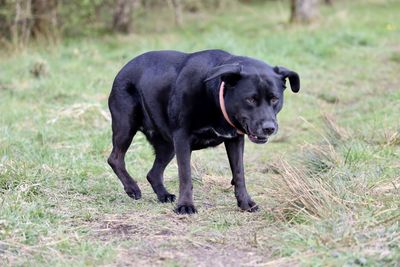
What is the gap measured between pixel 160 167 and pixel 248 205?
971 mm

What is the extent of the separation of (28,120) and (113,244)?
491cm

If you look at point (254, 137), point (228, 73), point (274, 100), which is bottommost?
point (254, 137)

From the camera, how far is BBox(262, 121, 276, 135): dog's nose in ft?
16.8

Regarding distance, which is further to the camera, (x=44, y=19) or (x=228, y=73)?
(x=44, y=19)

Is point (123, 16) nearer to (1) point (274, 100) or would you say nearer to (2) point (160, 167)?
(2) point (160, 167)

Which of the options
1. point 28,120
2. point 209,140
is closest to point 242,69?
point 209,140

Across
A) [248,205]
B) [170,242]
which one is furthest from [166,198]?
[170,242]

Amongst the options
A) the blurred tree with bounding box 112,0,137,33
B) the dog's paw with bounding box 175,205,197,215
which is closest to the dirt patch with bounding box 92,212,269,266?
the dog's paw with bounding box 175,205,197,215

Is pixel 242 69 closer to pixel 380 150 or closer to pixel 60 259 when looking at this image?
pixel 60 259

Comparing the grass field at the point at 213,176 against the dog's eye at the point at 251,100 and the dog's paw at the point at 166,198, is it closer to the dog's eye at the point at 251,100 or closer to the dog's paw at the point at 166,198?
Answer: the dog's paw at the point at 166,198

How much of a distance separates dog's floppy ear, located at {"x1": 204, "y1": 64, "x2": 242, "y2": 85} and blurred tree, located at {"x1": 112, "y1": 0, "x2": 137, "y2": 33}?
36.3 ft

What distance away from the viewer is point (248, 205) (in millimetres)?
5676

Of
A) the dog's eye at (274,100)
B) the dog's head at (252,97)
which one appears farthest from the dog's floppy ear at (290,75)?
the dog's eye at (274,100)

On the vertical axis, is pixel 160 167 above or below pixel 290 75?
below
